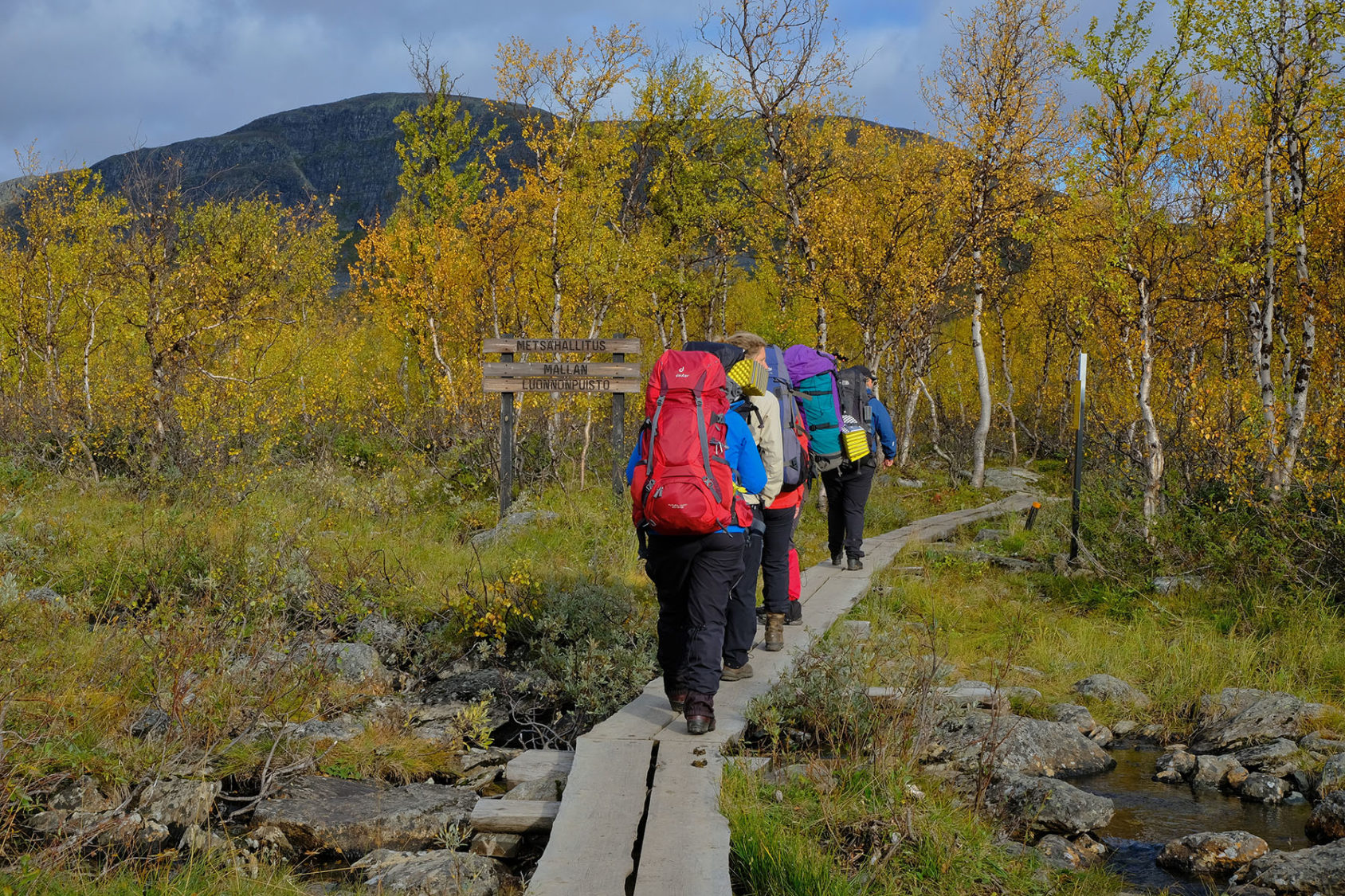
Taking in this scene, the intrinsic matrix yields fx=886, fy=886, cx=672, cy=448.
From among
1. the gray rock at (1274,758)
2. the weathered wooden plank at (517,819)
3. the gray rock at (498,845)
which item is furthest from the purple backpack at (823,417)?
the gray rock at (498,845)

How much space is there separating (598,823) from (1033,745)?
11.7 ft

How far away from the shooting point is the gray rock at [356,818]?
4.73 meters

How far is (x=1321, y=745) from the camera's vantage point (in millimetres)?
6195

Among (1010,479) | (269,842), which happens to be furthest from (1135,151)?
(1010,479)

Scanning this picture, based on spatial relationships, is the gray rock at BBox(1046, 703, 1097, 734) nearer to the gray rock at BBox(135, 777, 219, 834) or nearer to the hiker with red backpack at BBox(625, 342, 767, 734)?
the hiker with red backpack at BBox(625, 342, 767, 734)

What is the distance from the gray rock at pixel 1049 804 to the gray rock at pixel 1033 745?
30 cm

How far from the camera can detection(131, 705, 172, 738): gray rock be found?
5.61m

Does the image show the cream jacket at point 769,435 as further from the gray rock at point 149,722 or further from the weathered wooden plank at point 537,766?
the gray rock at point 149,722

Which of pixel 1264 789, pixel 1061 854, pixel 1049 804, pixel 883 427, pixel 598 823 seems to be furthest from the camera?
pixel 883 427

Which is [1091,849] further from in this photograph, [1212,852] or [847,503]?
[847,503]

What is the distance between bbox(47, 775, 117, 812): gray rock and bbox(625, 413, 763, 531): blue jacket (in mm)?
3396

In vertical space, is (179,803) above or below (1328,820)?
above

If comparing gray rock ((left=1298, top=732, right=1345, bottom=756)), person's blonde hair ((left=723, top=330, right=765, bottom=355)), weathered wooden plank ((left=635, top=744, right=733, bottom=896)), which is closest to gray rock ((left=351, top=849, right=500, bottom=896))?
weathered wooden plank ((left=635, top=744, right=733, bottom=896))

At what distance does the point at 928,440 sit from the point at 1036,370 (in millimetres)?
4834
